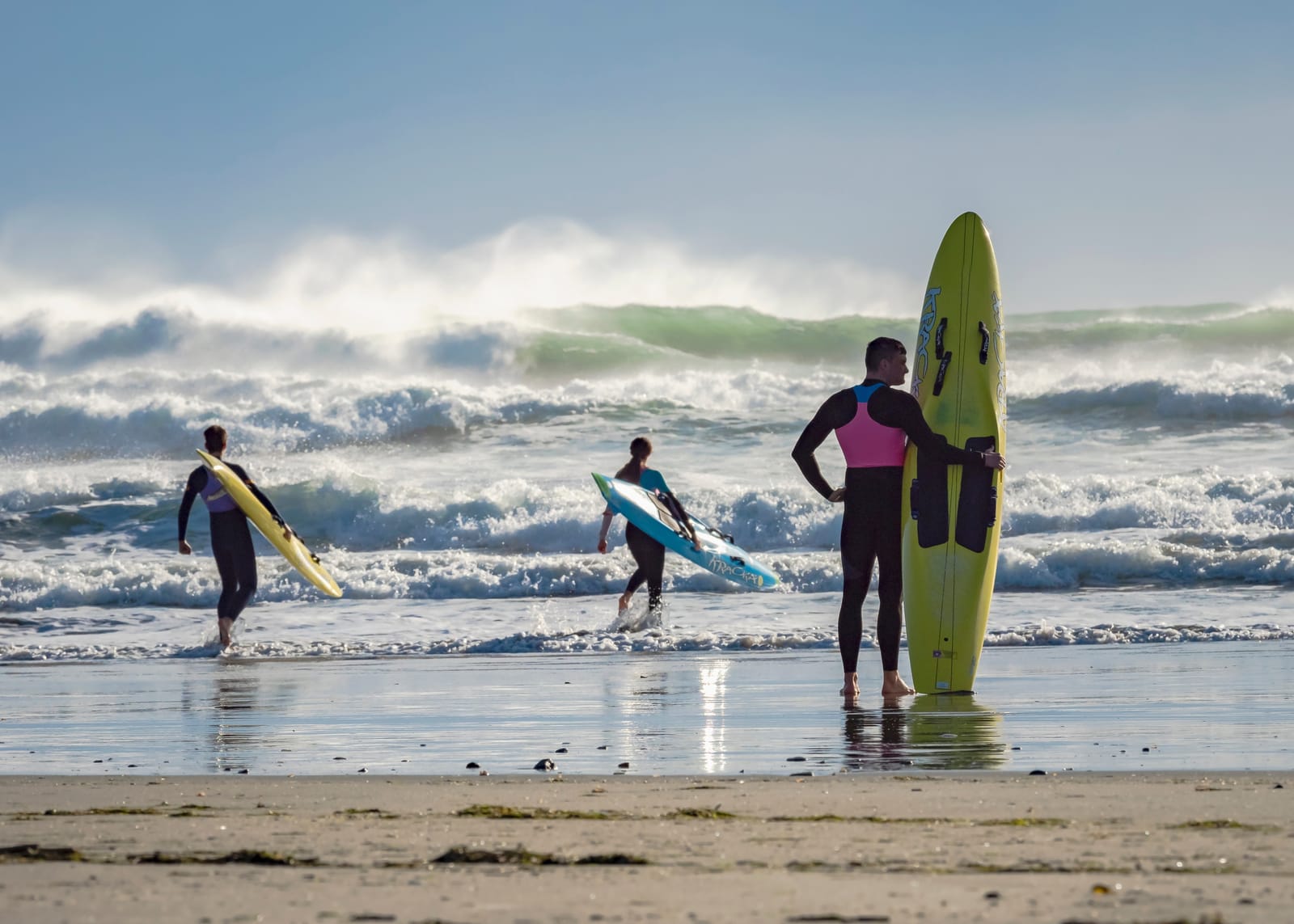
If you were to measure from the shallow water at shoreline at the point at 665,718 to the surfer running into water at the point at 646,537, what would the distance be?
7.51ft

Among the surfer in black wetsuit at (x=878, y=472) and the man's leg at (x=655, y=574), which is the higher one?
the surfer in black wetsuit at (x=878, y=472)

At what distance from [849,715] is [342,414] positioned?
24.3 m

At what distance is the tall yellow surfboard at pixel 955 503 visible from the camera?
6.65 meters

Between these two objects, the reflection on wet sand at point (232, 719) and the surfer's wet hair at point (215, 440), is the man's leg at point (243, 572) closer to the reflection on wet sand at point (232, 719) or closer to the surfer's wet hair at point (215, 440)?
the surfer's wet hair at point (215, 440)

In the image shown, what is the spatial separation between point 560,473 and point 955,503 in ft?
59.2

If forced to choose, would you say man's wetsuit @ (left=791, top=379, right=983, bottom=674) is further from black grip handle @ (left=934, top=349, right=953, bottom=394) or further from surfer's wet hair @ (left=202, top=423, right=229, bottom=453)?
surfer's wet hair @ (left=202, top=423, right=229, bottom=453)

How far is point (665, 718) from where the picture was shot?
18.9 feet

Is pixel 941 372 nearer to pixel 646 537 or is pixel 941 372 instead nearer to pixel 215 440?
pixel 646 537

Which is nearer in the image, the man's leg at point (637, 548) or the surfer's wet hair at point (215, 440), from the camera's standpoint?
the surfer's wet hair at point (215, 440)

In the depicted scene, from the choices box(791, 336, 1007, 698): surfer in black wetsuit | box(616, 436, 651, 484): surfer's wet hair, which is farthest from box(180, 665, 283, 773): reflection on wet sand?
box(616, 436, 651, 484): surfer's wet hair

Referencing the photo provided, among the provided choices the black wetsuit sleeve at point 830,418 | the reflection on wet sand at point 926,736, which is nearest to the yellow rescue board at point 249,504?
the black wetsuit sleeve at point 830,418

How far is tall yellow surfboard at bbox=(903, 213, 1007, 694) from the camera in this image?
6.65 meters

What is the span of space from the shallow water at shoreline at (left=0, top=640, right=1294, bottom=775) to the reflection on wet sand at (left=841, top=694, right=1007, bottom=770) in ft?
0.05

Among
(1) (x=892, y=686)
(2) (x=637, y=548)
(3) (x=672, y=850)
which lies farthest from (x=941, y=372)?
(2) (x=637, y=548)
